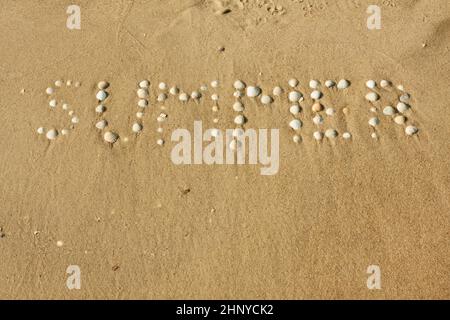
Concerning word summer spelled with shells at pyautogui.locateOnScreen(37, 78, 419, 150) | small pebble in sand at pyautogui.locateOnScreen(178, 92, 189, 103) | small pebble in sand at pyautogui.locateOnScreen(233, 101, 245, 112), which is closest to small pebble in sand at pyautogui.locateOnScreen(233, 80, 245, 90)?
word summer spelled with shells at pyautogui.locateOnScreen(37, 78, 419, 150)

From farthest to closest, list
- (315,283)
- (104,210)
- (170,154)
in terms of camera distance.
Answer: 1. (170,154)
2. (104,210)
3. (315,283)

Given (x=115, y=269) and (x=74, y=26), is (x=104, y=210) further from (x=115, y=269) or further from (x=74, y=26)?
(x=74, y=26)

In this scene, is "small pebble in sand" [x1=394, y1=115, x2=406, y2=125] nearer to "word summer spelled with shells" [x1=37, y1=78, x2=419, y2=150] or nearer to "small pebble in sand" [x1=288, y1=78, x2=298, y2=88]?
"word summer spelled with shells" [x1=37, y1=78, x2=419, y2=150]

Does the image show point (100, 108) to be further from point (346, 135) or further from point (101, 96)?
point (346, 135)

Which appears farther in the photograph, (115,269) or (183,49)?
(183,49)

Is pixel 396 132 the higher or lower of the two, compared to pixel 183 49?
lower

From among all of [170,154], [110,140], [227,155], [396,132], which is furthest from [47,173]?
[396,132]

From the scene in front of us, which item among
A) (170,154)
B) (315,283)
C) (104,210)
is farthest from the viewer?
(170,154)
